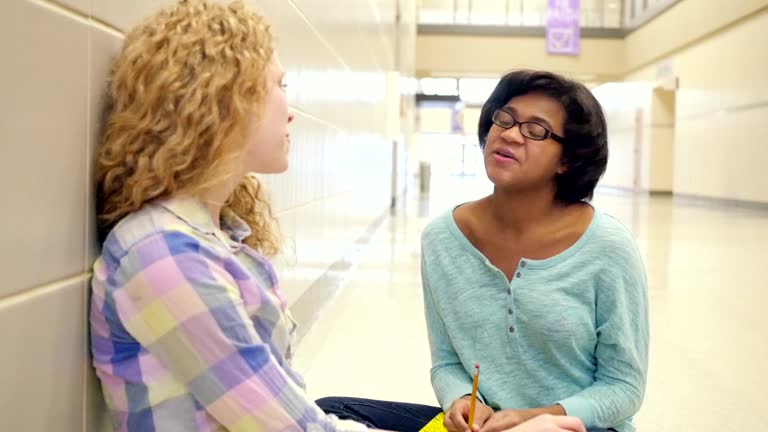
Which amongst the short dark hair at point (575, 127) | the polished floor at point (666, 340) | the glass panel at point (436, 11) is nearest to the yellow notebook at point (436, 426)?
the short dark hair at point (575, 127)

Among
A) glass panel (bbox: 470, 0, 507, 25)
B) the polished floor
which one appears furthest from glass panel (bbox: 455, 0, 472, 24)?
the polished floor

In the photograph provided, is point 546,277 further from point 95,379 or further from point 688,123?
point 688,123

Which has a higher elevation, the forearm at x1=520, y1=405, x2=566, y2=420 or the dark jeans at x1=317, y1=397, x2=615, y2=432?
→ the forearm at x1=520, y1=405, x2=566, y2=420

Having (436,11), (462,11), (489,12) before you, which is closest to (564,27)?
(489,12)

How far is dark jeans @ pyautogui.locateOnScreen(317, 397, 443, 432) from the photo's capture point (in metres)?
1.94

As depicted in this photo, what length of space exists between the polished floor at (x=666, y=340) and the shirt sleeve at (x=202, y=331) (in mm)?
1836

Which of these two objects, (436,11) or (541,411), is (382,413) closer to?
(541,411)

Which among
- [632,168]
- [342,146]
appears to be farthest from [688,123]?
[342,146]

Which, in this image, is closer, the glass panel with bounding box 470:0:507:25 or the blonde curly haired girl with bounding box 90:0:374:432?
the blonde curly haired girl with bounding box 90:0:374:432

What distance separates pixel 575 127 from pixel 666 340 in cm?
250

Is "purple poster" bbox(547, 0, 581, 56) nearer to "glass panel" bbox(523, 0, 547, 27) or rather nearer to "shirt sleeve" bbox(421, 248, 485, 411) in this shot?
"glass panel" bbox(523, 0, 547, 27)

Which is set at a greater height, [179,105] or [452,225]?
[179,105]

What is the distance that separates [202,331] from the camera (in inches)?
43.6

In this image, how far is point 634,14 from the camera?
76.6ft
